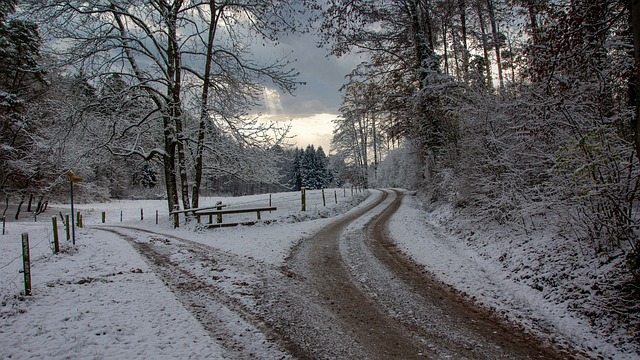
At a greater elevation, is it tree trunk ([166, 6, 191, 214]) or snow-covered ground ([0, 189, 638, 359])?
tree trunk ([166, 6, 191, 214])

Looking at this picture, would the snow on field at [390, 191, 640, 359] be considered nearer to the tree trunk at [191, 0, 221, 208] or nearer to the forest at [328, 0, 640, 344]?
the forest at [328, 0, 640, 344]

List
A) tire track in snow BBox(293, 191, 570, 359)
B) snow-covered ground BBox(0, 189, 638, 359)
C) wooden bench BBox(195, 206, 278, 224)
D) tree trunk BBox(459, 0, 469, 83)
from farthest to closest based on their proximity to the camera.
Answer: wooden bench BBox(195, 206, 278, 224) < tree trunk BBox(459, 0, 469, 83) < snow-covered ground BBox(0, 189, 638, 359) < tire track in snow BBox(293, 191, 570, 359)

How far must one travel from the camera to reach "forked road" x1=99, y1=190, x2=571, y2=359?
12.0ft

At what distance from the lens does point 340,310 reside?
4.77m

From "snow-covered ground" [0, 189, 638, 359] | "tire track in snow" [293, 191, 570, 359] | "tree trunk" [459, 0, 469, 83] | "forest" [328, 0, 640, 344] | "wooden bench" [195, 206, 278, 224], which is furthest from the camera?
"wooden bench" [195, 206, 278, 224]

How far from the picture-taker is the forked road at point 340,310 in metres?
3.65

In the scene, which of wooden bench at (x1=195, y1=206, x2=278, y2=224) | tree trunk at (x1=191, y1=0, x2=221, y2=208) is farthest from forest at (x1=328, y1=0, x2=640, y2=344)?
wooden bench at (x1=195, y1=206, x2=278, y2=224)

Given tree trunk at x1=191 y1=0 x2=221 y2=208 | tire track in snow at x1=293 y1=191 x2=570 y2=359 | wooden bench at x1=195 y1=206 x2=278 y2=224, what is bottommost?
tire track in snow at x1=293 y1=191 x2=570 y2=359

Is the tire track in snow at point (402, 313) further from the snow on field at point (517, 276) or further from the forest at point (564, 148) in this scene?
the forest at point (564, 148)

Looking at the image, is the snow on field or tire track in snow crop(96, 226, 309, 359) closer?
tire track in snow crop(96, 226, 309, 359)

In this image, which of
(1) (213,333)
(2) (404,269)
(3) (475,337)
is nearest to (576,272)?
(3) (475,337)

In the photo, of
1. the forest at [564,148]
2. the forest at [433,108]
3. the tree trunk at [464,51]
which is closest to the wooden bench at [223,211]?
the forest at [433,108]

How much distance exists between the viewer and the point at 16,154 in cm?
2153

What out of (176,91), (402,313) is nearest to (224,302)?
(402,313)
